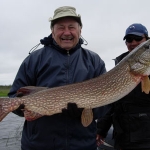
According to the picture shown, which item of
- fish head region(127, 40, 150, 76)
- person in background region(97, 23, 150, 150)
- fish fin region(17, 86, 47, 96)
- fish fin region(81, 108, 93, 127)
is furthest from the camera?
person in background region(97, 23, 150, 150)

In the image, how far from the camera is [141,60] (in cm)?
346

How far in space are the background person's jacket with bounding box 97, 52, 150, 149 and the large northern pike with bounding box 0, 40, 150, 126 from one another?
0.36m

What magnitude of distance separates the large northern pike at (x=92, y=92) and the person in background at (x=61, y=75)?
4.3 inches

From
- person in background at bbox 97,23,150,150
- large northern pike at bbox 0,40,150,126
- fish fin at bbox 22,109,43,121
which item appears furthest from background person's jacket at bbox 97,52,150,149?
fish fin at bbox 22,109,43,121

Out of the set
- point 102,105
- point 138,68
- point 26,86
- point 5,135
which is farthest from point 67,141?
point 5,135

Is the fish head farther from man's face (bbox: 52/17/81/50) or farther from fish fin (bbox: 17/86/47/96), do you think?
fish fin (bbox: 17/86/47/96)

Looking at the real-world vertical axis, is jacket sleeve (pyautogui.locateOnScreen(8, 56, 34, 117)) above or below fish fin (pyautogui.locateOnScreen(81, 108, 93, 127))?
above

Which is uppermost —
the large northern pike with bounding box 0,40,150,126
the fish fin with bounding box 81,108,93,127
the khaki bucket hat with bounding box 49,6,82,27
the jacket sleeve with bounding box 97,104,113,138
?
the khaki bucket hat with bounding box 49,6,82,27

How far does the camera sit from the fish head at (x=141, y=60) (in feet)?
11.2

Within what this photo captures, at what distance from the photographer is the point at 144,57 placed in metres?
3.45

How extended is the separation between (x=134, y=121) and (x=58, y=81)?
122 centimetres

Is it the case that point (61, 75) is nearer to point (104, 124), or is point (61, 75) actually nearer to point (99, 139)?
point (104, 124)

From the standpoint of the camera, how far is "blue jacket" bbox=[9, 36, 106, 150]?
3.18 meters

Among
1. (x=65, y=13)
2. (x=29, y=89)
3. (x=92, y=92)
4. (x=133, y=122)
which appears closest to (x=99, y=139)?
(x=133, y=122)
